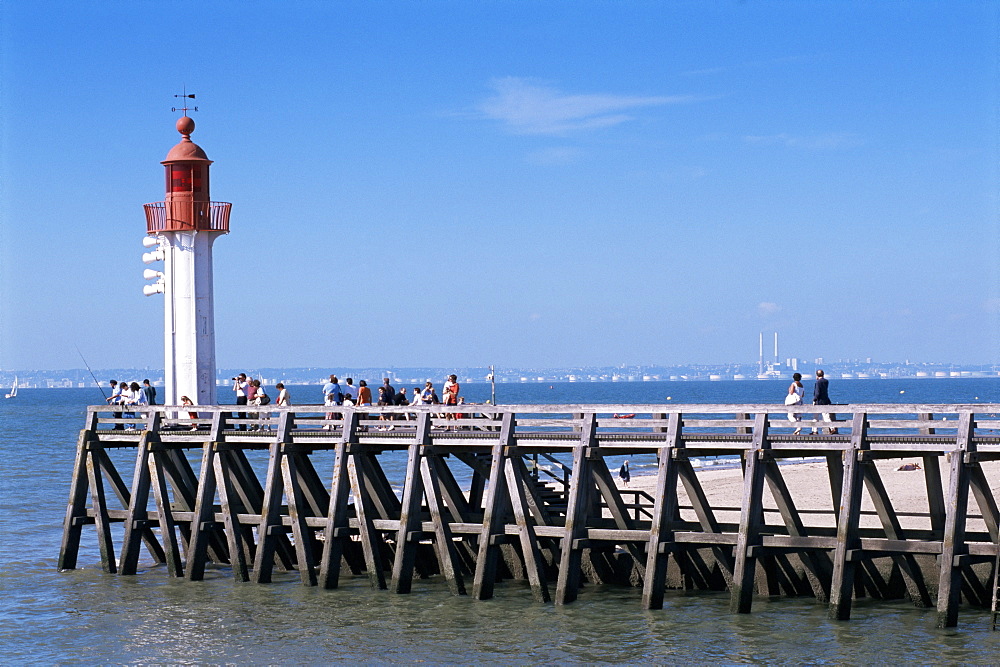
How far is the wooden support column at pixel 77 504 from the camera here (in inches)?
945

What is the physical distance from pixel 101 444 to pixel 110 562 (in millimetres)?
2225

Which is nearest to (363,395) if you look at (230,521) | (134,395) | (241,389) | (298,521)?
(241,389)

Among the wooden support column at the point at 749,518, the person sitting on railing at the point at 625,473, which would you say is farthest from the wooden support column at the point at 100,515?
the person sitting on railing at the point at 625,473

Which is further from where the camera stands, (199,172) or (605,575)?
(199,172)

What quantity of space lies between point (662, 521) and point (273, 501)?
273 inches

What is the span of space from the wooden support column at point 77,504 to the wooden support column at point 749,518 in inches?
490

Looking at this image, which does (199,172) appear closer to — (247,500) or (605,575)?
(247,500)

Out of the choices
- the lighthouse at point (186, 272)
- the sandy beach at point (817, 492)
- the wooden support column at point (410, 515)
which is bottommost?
the sandy beach at point (817, 492)

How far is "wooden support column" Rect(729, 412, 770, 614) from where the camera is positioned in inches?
695

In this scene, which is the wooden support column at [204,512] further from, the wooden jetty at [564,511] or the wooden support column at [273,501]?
the wooden support column at [273,501]

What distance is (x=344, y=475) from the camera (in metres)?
20.9

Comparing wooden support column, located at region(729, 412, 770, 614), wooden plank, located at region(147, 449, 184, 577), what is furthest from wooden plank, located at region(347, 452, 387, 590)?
wooden support column, located at region(729, 412, 770, 614)

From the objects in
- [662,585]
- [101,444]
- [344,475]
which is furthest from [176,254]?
[662,585]

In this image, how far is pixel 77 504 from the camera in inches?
947
